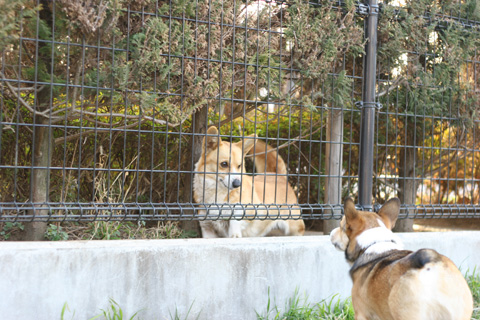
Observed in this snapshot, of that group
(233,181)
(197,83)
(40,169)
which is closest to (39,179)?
(40,169)

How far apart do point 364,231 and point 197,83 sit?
1678 mm

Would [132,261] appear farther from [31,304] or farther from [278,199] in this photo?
[278,199]

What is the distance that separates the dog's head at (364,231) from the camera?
2.93 metres

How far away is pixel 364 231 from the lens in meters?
3.00

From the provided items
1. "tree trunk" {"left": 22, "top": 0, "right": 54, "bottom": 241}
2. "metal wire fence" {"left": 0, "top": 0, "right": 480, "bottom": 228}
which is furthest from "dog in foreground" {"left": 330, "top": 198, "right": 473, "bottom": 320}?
"tree trunk" {"left": 22, "top": 0, "right": 54, "bottom": 241}

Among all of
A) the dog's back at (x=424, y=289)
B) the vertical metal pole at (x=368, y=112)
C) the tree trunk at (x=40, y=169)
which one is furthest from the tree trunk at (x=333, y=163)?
the tree trunk at (x=40, y=169)

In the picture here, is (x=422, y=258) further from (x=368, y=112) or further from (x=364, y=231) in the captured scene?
(x=368, y=112)

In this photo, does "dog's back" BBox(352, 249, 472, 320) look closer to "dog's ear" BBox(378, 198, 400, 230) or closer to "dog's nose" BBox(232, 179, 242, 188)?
"dog's ear" BBox(378, 198, 400, 230)

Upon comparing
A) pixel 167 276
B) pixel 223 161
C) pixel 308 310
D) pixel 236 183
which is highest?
pixel 223 161

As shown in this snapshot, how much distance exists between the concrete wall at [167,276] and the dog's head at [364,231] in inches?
31.5

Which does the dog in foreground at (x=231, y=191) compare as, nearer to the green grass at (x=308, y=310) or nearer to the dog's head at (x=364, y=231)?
the green grass at (x=308, y=310)

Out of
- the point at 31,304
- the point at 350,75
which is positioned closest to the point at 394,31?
the point at 350,75

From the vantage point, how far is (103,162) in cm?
504

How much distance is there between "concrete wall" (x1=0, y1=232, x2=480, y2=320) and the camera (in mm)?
3098
